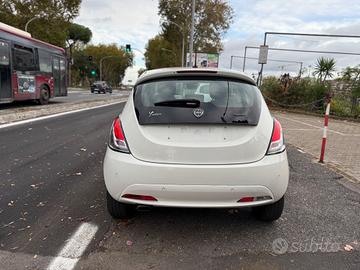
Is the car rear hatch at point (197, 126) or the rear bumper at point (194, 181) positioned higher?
the car rear hatch at point (197, 126)

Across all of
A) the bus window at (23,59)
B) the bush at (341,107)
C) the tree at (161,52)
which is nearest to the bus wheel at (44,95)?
the bus window at (23,59)

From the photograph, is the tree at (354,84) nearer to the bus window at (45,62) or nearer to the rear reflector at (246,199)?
the bus window at (45,62)

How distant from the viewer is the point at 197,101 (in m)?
3.44

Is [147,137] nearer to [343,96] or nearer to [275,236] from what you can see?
[275,236]

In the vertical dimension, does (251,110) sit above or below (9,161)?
above

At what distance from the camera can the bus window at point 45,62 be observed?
17.0 metres

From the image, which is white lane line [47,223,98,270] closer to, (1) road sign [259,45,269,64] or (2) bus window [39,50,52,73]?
(2) bus window [39,50,52,73]

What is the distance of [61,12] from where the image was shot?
38500 millimetres

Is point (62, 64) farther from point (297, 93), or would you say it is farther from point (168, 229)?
point (168, 229)

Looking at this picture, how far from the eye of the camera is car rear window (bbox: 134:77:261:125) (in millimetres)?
3334

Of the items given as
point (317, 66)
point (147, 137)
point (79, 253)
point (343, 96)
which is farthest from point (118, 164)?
point (317, 66)

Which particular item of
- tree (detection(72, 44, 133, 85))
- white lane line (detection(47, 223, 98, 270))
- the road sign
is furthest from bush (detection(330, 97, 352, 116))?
tree (detection(72, 44, 133, 85))

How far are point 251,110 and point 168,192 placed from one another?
1.11 m

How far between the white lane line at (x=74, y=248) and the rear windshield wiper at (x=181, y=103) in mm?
1417
